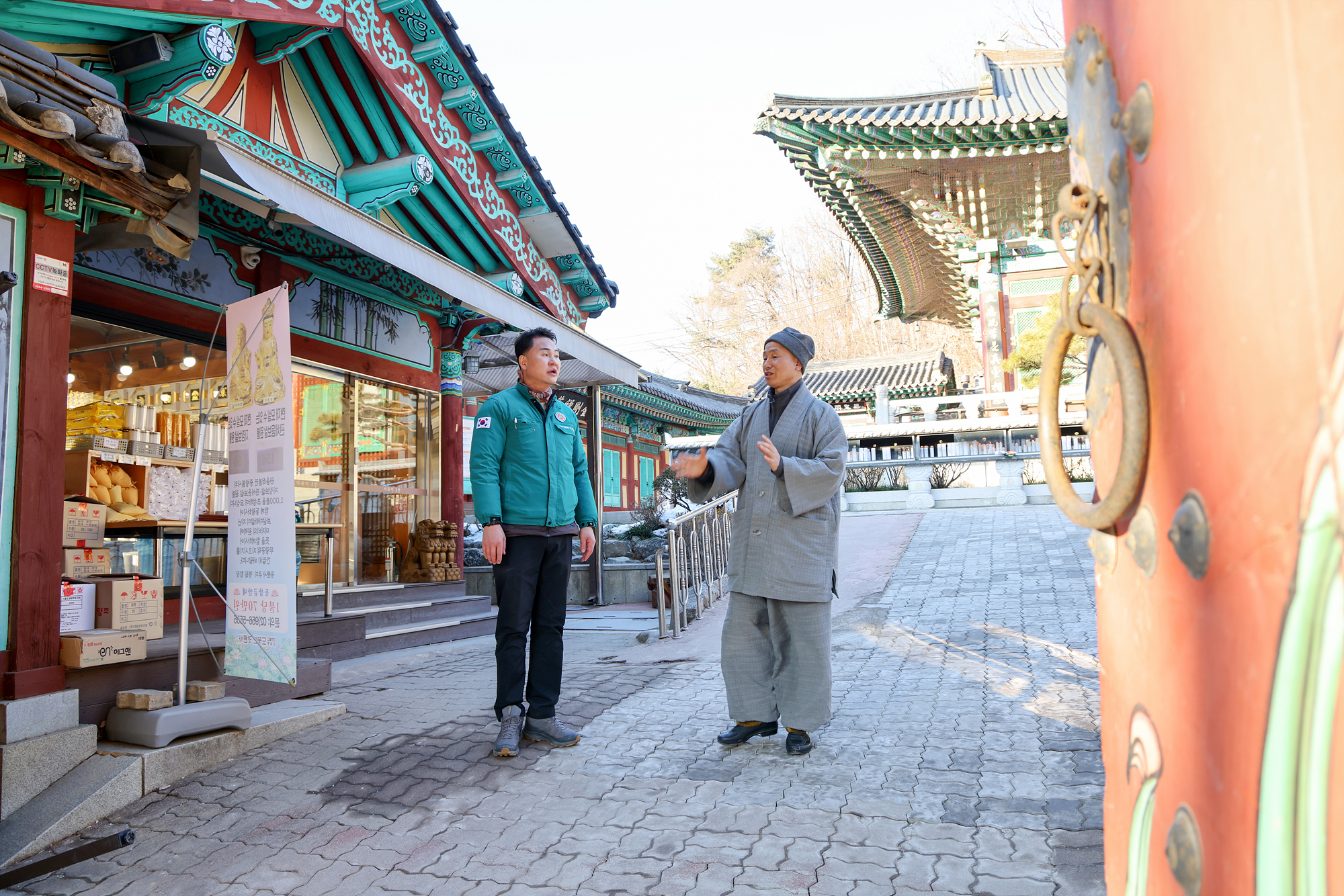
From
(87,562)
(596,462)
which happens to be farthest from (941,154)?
(87,562)

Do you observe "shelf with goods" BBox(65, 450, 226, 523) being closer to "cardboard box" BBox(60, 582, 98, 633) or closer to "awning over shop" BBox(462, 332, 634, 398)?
"cardboard box" BBox(60, 582, 98, 633)

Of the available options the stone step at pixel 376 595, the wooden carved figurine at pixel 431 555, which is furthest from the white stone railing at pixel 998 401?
the stone step at pixel 376 595

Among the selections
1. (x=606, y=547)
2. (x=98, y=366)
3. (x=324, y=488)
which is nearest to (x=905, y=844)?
(x=98, y=366)

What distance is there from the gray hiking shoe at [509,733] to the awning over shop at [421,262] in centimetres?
265

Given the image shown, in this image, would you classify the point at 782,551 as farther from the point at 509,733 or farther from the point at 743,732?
the point at 509,733

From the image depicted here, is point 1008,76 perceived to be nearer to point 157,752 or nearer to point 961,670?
point 961,670

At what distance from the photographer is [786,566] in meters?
3.45

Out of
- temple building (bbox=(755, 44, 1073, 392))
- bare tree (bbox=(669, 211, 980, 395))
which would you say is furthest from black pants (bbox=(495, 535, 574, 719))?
bare tree (bbox=(669, 211, 980, 395))

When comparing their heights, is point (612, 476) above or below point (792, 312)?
below

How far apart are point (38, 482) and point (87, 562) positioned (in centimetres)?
140

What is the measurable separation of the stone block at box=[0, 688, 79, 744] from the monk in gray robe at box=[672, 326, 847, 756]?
268 centimetres

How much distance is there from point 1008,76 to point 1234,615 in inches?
694

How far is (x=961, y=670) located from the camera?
15.5 feet

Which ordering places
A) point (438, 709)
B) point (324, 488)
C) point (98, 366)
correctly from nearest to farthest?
point (438, 709) → point (98, 366) → point (324, 488)
